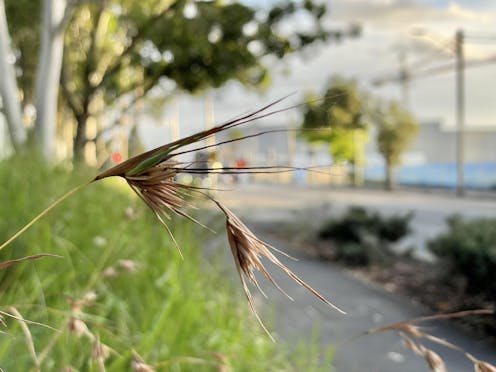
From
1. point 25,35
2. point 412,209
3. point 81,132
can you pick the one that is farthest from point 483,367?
point 25,35

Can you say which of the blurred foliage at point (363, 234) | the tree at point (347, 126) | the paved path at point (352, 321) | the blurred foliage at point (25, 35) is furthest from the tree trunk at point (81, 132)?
the paved path at point (352, 321)

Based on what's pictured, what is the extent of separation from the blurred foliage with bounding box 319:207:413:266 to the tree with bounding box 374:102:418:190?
2454 centimetres

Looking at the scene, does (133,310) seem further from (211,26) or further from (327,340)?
(211,26)

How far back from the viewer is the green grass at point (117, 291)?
8.75ft

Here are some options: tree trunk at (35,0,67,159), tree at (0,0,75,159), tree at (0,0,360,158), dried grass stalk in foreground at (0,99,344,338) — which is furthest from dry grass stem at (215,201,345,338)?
tree at (0,0,360,158)

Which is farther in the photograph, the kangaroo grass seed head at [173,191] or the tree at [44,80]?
the tree at [44,80]

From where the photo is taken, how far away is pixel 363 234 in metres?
10.8

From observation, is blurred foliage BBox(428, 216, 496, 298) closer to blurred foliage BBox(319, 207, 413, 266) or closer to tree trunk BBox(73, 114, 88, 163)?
blurred foliage BBox(319, 207, 413, 266)

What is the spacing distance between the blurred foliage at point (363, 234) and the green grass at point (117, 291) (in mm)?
5717

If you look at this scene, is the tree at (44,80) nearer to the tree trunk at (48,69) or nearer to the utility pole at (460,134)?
the tree trunk at (48,69)

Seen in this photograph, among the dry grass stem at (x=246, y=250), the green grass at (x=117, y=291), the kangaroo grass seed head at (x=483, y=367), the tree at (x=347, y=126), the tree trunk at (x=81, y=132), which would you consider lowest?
the green grass at (x=117, y=291)

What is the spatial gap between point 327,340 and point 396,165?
105 feet

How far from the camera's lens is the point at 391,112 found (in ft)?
118

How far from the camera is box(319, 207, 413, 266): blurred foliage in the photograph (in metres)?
10.5
